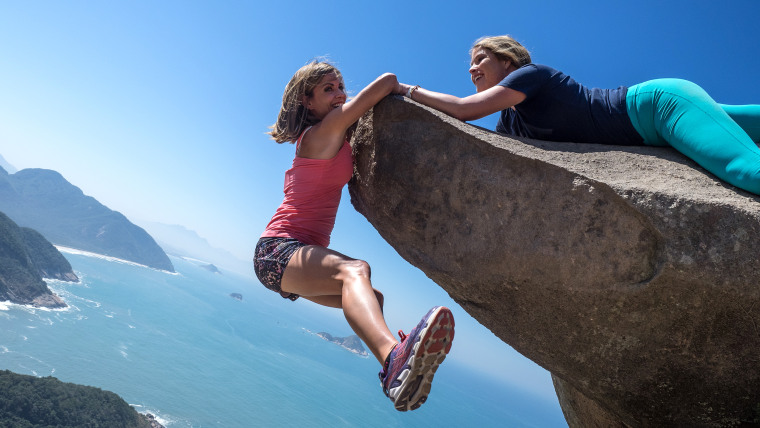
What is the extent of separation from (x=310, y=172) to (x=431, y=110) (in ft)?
3.21

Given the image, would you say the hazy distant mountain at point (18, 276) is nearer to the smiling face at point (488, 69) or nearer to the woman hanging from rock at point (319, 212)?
the woman hanging from rock at point (319, 212)

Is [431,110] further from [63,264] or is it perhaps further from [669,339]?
[63,264]

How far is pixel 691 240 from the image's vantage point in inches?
92.9

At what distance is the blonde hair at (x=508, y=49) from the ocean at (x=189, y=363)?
61.2m

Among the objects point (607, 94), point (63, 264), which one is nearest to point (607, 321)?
point (607, 94)

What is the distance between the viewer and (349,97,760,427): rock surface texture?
7.76 ft

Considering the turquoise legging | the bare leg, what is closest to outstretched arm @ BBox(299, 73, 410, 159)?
the bare leg

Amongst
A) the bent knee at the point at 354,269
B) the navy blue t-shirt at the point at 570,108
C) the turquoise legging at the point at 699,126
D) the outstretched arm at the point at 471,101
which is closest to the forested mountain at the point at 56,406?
the bent knee at the point at 354,269

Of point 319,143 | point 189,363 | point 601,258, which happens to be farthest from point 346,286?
point 189,363

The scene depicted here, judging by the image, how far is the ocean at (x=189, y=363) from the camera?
60.7m

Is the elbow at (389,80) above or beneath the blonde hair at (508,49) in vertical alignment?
beneath

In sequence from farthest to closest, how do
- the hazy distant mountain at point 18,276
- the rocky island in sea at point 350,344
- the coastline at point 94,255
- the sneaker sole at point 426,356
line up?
the rocky island in sea at point 350,344 → the coastline at point 94,255 → the hazy distant mountain at point 18,276 → the sneaker sole at point 426,356

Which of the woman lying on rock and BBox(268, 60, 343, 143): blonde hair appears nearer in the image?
the woman lying on rock

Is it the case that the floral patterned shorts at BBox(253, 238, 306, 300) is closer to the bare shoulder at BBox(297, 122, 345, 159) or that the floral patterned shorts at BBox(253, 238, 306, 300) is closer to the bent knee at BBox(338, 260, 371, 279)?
the bent knee at BBox(338, 260, 371, 279)
